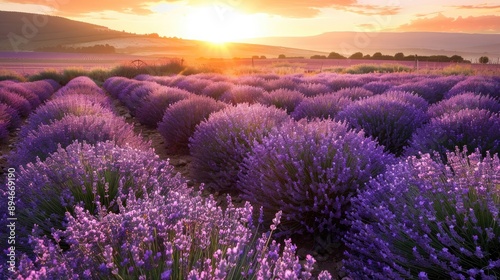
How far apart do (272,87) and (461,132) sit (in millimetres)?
6010

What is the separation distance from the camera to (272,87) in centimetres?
959

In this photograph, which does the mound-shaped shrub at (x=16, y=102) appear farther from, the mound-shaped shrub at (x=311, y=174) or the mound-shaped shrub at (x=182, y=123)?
the mound-shaped shrub at (x=311, y=174)

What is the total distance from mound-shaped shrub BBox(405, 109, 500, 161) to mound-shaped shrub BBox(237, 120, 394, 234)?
0.77 m

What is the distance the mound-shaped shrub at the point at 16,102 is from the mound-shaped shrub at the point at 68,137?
6.18 m

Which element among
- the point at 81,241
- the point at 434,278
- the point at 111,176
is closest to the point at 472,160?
the point at 434,278

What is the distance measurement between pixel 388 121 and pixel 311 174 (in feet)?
7.41

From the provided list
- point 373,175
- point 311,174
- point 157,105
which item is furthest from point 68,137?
point 157,105

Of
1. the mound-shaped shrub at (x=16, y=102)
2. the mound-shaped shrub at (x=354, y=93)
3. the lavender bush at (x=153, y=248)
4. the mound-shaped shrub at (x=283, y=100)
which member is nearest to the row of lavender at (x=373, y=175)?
the lavender bush at (x=153, y=248)

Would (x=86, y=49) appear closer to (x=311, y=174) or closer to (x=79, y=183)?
(x=79, y=183)

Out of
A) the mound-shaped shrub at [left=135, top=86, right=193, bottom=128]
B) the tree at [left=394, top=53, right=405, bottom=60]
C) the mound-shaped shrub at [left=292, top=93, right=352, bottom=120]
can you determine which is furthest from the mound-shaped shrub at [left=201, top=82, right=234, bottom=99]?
the tree at [left=394, top=53, right=405, bottom=60]

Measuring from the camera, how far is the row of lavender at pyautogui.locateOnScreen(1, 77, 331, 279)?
141 centimetres

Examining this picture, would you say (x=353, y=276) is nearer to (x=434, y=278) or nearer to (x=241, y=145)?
(x=434, y=278)

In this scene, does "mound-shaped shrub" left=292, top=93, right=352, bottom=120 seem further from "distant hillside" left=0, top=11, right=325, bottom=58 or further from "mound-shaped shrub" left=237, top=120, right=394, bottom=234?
"distant hillside" left=0, top=11, right=325, bottom=58

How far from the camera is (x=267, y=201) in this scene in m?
3.19
